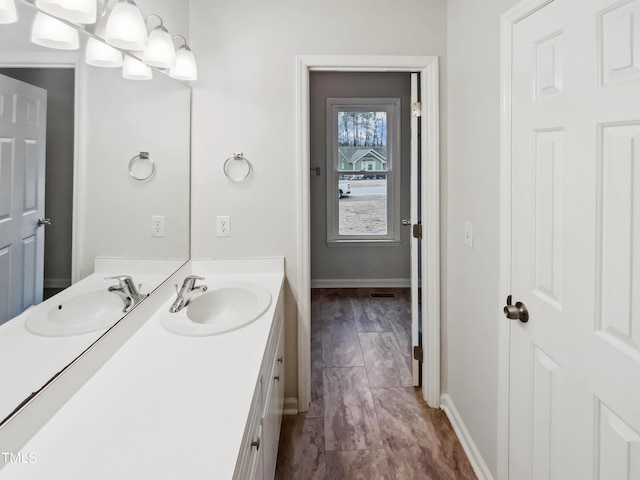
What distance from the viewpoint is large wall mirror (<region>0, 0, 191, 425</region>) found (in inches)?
32.0

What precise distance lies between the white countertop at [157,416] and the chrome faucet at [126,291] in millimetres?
128

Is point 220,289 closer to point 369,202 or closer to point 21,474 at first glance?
point 21,474

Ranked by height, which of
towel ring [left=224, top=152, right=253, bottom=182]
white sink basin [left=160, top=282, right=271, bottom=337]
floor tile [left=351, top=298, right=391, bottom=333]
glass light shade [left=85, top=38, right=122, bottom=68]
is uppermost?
glass light shade [left=85, top=38, right=122, bottom=68]

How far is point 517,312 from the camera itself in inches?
52.4

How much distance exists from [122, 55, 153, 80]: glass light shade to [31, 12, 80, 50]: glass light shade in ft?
1.06

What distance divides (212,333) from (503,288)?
1.11 meters

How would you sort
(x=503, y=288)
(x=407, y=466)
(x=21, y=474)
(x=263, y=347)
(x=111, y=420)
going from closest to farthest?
(x=21, y=474)
(x=111, y=420)
(x=263, y=347)
(x=503, y=288)
(x=407, y=466)

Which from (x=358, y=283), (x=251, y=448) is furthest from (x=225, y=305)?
(x=358, y=283)

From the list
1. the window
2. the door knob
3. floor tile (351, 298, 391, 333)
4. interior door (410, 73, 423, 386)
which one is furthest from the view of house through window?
the door knob

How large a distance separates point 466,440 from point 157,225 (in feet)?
6.01

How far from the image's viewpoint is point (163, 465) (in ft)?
2.42

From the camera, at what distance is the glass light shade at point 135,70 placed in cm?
136

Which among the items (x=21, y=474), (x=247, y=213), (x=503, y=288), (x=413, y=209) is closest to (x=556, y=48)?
(x=503, y=288)

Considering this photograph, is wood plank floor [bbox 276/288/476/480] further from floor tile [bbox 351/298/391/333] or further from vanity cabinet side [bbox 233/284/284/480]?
vanity cabinet side [bbox 233/284/284/480]
